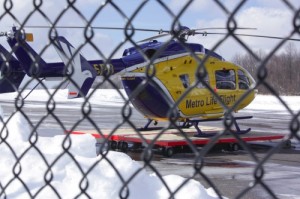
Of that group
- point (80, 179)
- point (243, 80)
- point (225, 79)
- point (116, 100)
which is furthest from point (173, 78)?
point (116, 100)

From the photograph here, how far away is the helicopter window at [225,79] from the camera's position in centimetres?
1416

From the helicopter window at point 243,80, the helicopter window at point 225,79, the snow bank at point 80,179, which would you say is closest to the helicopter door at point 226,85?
the helicopter window at point 225,79

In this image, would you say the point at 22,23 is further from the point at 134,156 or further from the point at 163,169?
the point at 134,156

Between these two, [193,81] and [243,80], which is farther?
[243,80]

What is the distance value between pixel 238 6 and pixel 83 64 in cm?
1294

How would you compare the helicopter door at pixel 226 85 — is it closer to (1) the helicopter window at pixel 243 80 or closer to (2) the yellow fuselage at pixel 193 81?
(2) the yellow fuselage at pixel 193 81

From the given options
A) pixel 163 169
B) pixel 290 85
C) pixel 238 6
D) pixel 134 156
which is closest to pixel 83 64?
pixel 134 156

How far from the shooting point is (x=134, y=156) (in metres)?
12.2

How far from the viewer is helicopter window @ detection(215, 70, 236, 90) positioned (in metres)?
14.2

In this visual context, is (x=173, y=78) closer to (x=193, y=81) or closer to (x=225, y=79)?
(x=193, y=81)

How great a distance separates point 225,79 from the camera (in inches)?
564

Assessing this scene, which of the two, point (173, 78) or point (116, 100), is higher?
point (173, 78)

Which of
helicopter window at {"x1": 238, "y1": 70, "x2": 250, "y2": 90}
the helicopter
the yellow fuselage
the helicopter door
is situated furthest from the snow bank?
helicopter window at {"x1": 238, "y1": 70, "x2": 250, "y2": 90}

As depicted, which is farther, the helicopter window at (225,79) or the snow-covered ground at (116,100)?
the snow-covered ground at (116,100)
